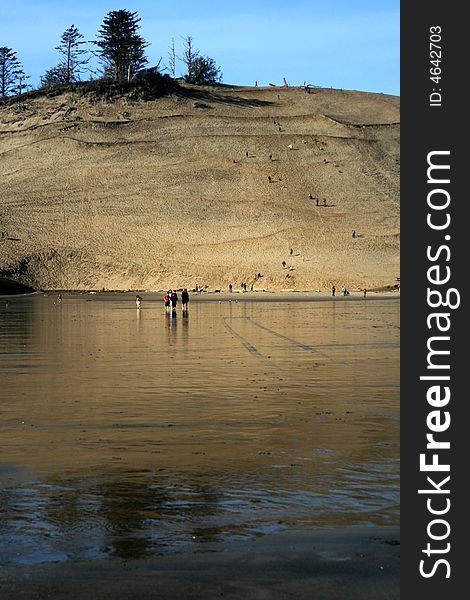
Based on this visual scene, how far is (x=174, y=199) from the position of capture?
368 feet

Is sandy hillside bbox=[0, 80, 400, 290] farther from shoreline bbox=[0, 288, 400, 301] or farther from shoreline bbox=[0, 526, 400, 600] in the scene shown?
shoreline bbox=[0, 526, 400, 600]

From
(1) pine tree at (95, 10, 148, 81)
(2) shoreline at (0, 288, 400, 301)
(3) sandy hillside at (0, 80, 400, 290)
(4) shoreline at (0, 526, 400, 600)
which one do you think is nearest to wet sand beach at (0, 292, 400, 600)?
(4) shoreline at (0, 526, 400, 600)

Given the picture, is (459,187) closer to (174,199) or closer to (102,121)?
(174,199)

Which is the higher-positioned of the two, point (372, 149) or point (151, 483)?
point (372, 149)

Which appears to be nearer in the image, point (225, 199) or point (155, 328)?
point (155, 328)

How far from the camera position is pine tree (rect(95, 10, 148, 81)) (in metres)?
150

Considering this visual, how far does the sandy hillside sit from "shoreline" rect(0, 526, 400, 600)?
270 feet

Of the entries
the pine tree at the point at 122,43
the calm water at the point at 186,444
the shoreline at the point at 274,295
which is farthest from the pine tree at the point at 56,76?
the calm water at the point at 186,444

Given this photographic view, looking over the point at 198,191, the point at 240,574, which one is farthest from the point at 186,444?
the point at 198,191

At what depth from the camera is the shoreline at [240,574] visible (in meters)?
7.97

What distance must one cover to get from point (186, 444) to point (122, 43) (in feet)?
469

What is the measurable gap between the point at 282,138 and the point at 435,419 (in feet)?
376

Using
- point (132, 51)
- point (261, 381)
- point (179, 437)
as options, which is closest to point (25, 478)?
point (179, 437)

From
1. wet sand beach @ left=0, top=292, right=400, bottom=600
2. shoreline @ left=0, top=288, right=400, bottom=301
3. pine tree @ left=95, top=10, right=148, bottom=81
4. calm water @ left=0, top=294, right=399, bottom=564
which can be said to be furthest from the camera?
pine tree @ left=95, top=10, right=148, bottom=81
